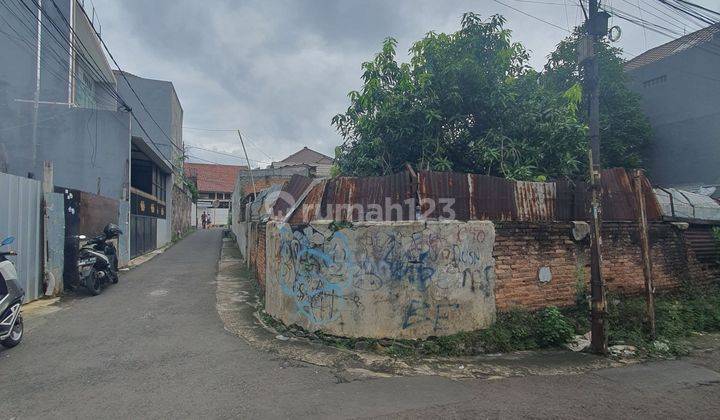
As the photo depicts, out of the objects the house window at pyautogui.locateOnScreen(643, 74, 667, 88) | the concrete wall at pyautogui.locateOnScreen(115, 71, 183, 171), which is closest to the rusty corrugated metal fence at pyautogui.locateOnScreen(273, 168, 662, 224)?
the house window at pyautogui.locateOnScreen(643, 74, 667, 88)

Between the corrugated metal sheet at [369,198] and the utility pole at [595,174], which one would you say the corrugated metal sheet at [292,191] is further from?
the utility pole at [595,174]

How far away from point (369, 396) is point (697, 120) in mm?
15543

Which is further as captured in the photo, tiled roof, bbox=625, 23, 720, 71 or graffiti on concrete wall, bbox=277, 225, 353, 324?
tiled roof, bbox=625, 23, 720, 71

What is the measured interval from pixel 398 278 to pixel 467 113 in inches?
188

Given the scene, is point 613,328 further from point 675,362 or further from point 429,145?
point 429,145

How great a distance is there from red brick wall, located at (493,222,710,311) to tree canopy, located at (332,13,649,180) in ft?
5.68

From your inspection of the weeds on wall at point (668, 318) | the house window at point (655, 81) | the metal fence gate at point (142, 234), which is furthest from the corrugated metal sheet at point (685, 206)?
the metal fence gate at point (142, 234)

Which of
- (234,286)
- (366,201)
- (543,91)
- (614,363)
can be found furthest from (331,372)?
(543,91)

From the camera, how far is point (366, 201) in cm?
535


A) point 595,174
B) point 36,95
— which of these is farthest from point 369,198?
point 36,95

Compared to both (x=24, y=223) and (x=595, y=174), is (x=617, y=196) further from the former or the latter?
(x=24, y=223)

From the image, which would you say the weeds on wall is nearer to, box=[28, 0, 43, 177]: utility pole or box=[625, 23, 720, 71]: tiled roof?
box=[625, 23, 720, 71]: tiled roof

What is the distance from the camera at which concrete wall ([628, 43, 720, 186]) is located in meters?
12.9

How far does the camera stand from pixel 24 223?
22.9 ft
